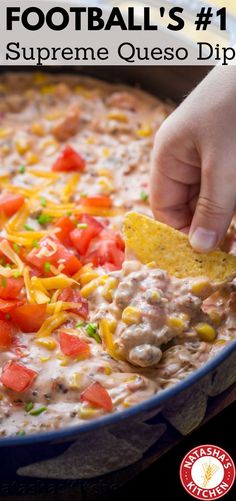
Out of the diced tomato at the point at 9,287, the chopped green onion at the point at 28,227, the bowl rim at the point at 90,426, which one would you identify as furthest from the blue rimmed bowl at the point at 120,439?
the chopped green onion at the point at 28,227

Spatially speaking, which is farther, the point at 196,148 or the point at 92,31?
the point at 92,31

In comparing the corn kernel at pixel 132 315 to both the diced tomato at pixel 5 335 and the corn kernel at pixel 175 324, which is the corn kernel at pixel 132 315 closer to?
the corn kernel at pixel 175 324

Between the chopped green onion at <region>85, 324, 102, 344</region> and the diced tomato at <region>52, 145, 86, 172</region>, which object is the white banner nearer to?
the diced tomato at <region>52, 145, 86, 172</region>

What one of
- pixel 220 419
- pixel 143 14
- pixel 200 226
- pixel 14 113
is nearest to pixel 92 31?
pixel 143 14

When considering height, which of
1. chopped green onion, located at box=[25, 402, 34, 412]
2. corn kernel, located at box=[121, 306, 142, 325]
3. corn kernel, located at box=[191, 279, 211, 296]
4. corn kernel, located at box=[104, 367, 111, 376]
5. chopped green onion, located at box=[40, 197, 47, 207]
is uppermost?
corn kernel, located at box=[191, 279, 211, 296]

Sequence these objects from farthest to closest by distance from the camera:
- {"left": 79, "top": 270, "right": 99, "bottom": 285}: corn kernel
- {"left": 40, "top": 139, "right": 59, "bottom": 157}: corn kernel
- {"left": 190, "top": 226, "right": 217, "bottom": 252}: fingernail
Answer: {"left": 40, "top": 139, "right": 59, "bottom": 157}: corn kernel
{"left": 79, "top": 270, "right": 99, "bottom": 285}: corn kernel
{"left": 190, "top": 226, "right": 217, "bottom": 252}: fingernail

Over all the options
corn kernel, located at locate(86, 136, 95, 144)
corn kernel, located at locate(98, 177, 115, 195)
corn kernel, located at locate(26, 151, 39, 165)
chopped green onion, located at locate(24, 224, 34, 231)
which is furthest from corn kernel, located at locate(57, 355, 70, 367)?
corn kernel, located at locate(86, 136, 95, 144)

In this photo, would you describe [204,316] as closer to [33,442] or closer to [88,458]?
[88,458]
